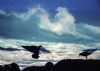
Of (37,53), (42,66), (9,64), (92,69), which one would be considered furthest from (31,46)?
(92,69)

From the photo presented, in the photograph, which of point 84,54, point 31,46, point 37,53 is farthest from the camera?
point 84,54

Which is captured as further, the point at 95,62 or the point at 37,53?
the point at 95,62

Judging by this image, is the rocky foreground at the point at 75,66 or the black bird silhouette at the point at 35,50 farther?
the rocky foreground at the point at 75,66

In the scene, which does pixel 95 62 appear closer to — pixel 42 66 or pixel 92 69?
pixel 92 69

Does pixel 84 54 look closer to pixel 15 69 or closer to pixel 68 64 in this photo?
pixel 15 69

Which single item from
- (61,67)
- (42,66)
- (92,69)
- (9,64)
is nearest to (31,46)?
(9,64)

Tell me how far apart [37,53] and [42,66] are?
8641 mm

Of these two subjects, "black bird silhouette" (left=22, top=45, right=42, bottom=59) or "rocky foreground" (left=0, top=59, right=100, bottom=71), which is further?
"rocky foreground" (left=0, top=59, right=100, bottom=71)

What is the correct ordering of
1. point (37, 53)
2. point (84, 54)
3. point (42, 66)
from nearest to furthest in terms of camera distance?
point (37, 53)
point (84, 54)
point (42, 66)

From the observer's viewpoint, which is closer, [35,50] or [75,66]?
[35,50]

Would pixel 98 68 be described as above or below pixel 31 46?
below

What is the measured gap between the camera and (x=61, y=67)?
33.2m

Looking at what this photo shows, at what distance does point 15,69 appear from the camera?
22.1 meters

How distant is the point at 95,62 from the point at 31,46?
13.8 metres
